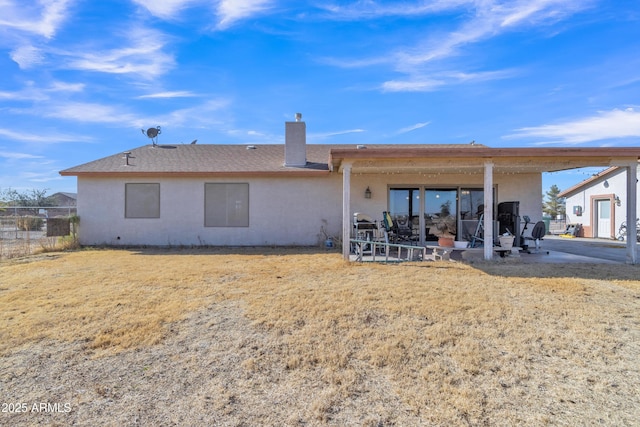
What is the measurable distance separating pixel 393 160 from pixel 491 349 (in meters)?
5.07

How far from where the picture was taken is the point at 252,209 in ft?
37.4

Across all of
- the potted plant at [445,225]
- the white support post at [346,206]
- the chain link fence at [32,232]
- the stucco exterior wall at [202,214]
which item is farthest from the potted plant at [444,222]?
the chain link fence at [32,232]

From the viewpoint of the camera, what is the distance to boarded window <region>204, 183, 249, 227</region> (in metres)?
11.4

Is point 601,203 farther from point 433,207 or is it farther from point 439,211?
point 433,207

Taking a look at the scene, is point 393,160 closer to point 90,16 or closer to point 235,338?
point 235,338

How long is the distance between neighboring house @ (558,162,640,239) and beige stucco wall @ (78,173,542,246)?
736 centimetres

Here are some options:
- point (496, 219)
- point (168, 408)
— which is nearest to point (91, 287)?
point (168, 408)

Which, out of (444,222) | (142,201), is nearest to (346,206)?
(444,222)

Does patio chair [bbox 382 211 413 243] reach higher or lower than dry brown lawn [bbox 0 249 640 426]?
higher

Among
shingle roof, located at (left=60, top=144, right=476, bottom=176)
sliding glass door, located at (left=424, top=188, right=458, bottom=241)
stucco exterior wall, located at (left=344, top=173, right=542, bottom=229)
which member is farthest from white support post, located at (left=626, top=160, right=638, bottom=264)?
shingle roof, located at (left=60, top=144, right=476, bottom=176)

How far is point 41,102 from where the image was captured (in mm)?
14195

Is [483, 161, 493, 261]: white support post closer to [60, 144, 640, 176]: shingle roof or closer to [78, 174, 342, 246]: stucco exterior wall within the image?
[60, 144, 640, 176]: shingle roof

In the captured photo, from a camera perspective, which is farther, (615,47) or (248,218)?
(248,218)

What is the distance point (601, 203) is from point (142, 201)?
20541 mm
